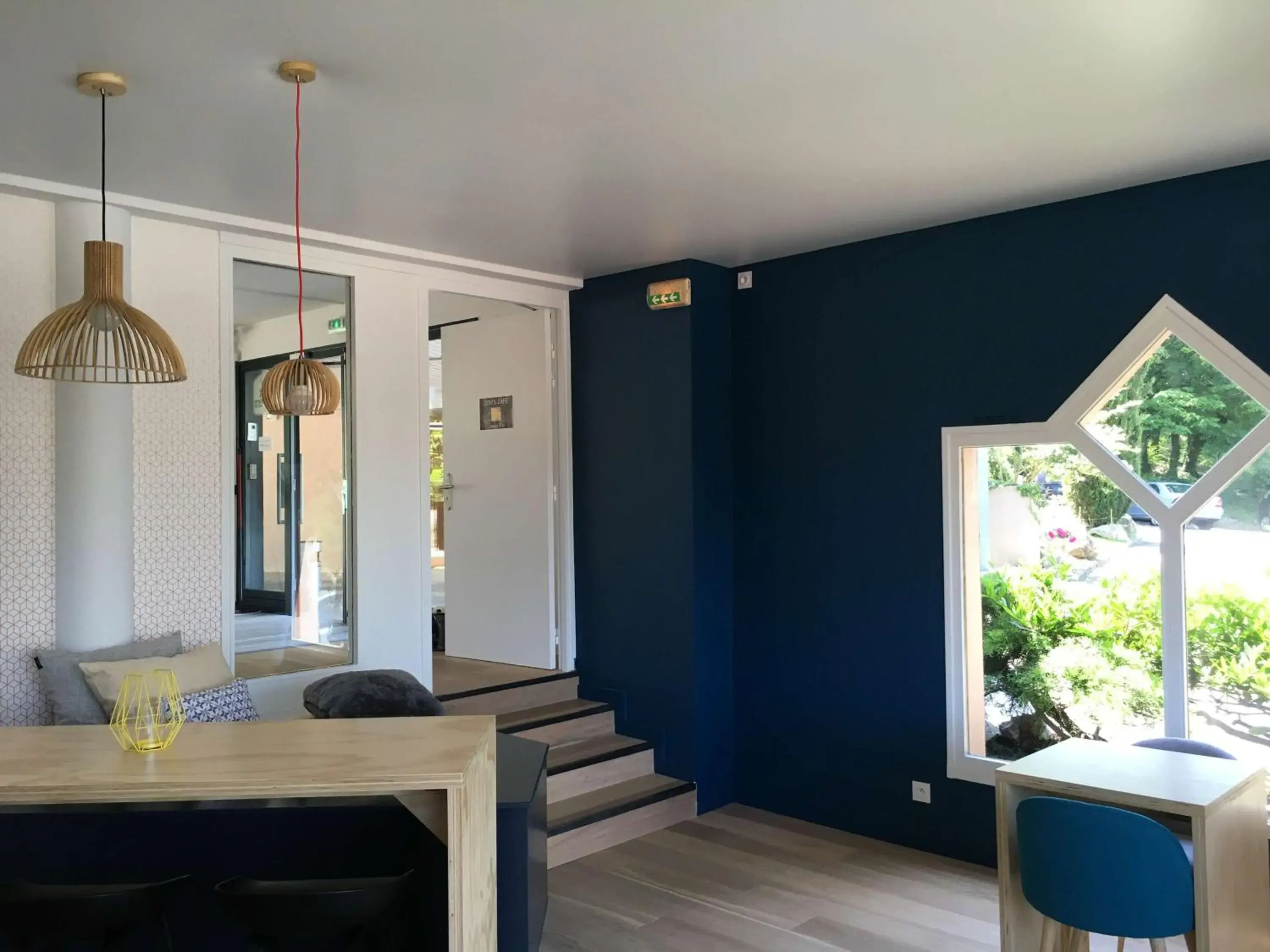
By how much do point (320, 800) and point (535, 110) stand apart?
2074mm

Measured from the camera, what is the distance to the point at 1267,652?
3.87m

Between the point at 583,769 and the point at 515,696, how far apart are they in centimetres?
65

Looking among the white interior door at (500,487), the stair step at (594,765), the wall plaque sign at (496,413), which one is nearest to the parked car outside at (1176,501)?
the stair step at (594,765)

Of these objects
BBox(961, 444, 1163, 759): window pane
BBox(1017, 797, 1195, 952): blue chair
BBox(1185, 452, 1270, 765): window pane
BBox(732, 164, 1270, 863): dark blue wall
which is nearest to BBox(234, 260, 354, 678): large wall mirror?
BBox(732, 164, 1270, 863): dark blue wall

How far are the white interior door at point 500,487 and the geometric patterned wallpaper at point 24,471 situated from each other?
2480mm

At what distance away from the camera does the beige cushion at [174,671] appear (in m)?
3.81

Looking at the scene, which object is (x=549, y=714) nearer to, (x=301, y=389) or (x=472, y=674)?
(x=472, y=674)

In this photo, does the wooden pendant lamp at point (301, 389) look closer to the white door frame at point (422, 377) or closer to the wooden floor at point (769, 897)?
the white door frame at point (422, 377)

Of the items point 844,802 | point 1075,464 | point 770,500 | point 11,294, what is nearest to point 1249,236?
point 1075,464

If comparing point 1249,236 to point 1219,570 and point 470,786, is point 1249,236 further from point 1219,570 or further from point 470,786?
point 470,786

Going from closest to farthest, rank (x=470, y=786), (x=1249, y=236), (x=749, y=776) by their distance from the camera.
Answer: (x=470, y=786) → (x=1249, y=236) → (x=749, y=776)

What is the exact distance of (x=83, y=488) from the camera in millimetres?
4027

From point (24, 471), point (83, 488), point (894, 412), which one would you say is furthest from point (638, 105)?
point (24, 471)

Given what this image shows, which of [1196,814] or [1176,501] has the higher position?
[1176,501]
